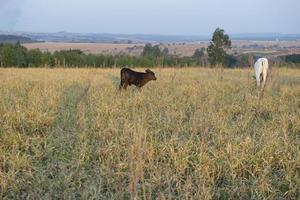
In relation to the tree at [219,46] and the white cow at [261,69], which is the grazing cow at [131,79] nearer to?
the white cow at [261,69]

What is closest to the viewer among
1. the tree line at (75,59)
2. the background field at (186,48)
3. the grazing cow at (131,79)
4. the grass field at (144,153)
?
the grass field at (144,153)

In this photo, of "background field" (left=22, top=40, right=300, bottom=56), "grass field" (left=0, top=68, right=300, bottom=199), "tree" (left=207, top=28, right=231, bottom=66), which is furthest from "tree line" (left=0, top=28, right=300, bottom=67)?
"grass field" (left=0, top=68, right=300, bottom=199)

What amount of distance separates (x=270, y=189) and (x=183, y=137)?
82.1 inches

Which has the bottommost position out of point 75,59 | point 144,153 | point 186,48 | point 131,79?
point 144,153

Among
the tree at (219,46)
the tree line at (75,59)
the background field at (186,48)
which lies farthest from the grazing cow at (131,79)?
the tree at (219,46)

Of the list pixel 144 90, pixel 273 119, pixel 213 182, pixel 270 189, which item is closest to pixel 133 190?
pixel 213 182

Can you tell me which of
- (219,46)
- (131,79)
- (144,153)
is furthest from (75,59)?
(144,153)

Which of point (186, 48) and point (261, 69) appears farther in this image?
point (186, 48)

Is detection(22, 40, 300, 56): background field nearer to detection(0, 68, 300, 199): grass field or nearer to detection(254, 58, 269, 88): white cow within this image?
detection(254, 58, 269, 88): white cow

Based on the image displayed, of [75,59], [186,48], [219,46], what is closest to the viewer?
[75,59]

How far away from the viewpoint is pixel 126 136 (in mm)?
5898

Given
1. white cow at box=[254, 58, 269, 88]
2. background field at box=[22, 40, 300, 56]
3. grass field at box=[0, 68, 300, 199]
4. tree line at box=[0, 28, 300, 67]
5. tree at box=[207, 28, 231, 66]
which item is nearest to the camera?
grass field at box=[0, 68, 300, 199]

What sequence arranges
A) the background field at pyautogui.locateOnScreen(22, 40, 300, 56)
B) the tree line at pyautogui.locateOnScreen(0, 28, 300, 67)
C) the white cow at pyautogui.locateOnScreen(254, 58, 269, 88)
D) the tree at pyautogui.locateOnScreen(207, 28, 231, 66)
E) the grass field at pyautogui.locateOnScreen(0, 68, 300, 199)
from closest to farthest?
the grass field at pyautogui.locateOnScreen(0, 68, 300, 199) → the white cow at pyautogui.locateOnScreen(254, 58, 269, 88) → the tree line at pyautogui.locateOnScreen(0, 28, 300, 67) → the tree at pyautogui.locateOnScreen(207, 28, 231, 66) → the background field at pyautogui.locateOnScreen(22, 40, 300, 56)

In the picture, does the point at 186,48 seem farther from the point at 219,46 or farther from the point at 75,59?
the point at 75,59
